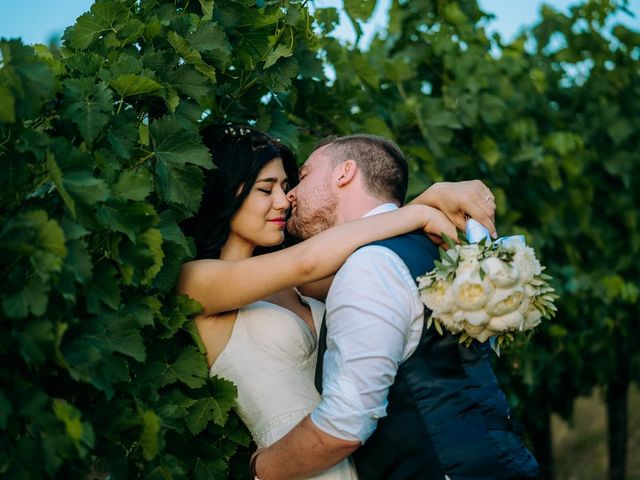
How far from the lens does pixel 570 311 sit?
6375 mm

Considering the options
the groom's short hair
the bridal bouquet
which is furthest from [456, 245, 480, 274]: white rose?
the groom's short hair

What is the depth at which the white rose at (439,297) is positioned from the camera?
8.65 ft

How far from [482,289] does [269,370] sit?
3.15ft

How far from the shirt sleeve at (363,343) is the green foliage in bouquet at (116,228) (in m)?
0.52

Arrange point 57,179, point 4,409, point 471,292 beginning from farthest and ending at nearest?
point 471,292, point 57,179, point 4,409

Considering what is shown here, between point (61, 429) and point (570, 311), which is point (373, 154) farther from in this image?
point (570, 311)

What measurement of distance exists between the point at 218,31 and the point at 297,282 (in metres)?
0.93

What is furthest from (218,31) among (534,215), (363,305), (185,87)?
(534,215)

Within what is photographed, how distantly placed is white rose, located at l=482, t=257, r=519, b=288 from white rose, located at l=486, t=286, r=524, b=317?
0.02m

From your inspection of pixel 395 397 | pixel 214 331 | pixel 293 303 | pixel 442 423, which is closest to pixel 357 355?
pixel 395 397

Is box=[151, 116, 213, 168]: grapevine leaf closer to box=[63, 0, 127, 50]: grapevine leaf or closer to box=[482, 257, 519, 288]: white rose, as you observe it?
box=[63, 0, 127, 50]: grapevine leaf

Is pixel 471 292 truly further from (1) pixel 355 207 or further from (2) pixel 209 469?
(2) pixel 209 469

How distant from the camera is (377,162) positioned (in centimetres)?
341

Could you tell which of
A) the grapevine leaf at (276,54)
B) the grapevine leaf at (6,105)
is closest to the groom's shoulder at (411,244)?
the grapevine leaf at (276,54)
